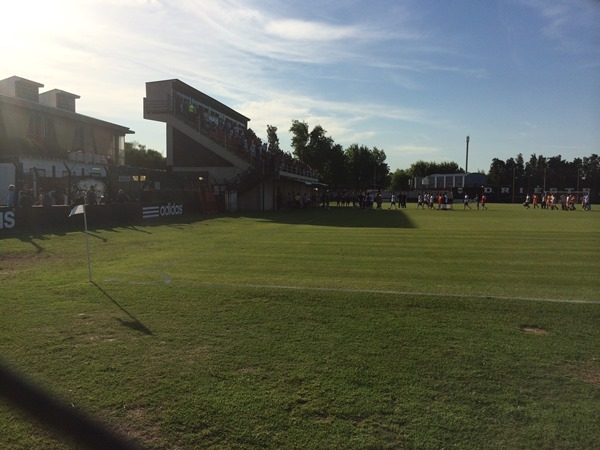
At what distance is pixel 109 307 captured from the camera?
6.78 m

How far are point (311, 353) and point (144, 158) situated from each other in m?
83.3

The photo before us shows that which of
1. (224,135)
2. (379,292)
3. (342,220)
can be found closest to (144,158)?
(224,135)

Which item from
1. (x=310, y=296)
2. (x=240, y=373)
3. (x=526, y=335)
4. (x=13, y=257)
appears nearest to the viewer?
(x=240, y=373)

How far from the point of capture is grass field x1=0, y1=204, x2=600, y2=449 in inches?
136

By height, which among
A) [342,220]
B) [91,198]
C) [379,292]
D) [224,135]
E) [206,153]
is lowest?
[379,292]

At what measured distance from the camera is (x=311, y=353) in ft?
16.2

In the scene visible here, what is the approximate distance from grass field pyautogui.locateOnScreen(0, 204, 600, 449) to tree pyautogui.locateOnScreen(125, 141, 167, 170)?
71701 millimetres

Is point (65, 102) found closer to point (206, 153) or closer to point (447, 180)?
point (206, 153)

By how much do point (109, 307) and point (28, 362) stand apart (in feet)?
7.03

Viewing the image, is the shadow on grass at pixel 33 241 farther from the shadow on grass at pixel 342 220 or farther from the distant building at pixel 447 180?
Result: the distant building at pixel 447 180

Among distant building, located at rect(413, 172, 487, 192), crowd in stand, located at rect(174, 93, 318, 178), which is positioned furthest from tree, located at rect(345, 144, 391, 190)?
crowd in stand, located at rect(174, 93, 318, 178)

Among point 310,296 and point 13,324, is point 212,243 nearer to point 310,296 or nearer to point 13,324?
point 310,296

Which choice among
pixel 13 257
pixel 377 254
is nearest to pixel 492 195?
pixel 377 254

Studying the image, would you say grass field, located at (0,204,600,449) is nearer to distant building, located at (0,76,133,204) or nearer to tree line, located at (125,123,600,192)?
distant building, located at (0,76,133,204)
